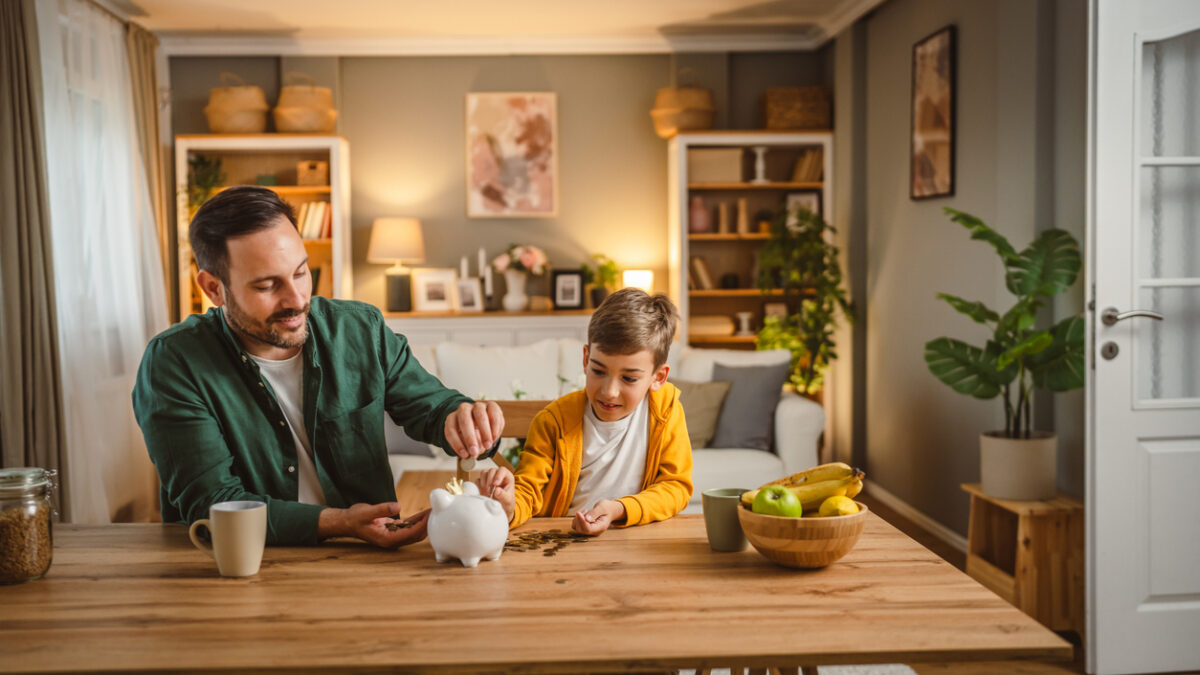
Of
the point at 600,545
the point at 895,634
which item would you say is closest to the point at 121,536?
the point at 600,545

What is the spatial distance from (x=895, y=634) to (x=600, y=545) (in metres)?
0.51

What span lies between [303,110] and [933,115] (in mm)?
3534

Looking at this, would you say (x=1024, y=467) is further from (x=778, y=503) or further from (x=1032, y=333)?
(x=778, y=503)

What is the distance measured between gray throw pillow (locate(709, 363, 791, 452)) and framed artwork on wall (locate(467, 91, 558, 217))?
2.41m

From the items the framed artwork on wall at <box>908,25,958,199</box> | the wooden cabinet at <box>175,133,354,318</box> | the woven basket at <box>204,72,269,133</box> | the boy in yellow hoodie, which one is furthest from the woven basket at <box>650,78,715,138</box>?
the boy in yellow hoodie

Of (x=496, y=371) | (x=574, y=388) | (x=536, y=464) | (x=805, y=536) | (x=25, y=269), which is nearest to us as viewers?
(x=805, y=536)

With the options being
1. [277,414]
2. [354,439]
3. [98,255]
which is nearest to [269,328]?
[277,414]

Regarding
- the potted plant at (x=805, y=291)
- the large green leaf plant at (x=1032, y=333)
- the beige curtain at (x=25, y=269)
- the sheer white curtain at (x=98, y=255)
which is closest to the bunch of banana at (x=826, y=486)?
the large green leaf plant at (x=1032, y=333)

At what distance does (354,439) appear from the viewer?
5.57 feet

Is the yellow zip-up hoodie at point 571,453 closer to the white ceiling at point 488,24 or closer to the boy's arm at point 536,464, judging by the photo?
the boy's arm at point 536,464

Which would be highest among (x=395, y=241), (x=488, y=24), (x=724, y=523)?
(x=488, y=24)

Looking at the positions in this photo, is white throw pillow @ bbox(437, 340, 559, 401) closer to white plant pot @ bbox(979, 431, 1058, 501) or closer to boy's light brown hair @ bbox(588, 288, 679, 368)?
white plant pot @ bbox(979, 431, 1058, 501)

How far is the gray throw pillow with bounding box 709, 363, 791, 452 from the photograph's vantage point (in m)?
4.07

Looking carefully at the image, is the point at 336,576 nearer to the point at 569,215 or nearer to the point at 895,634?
the point at 895,634
